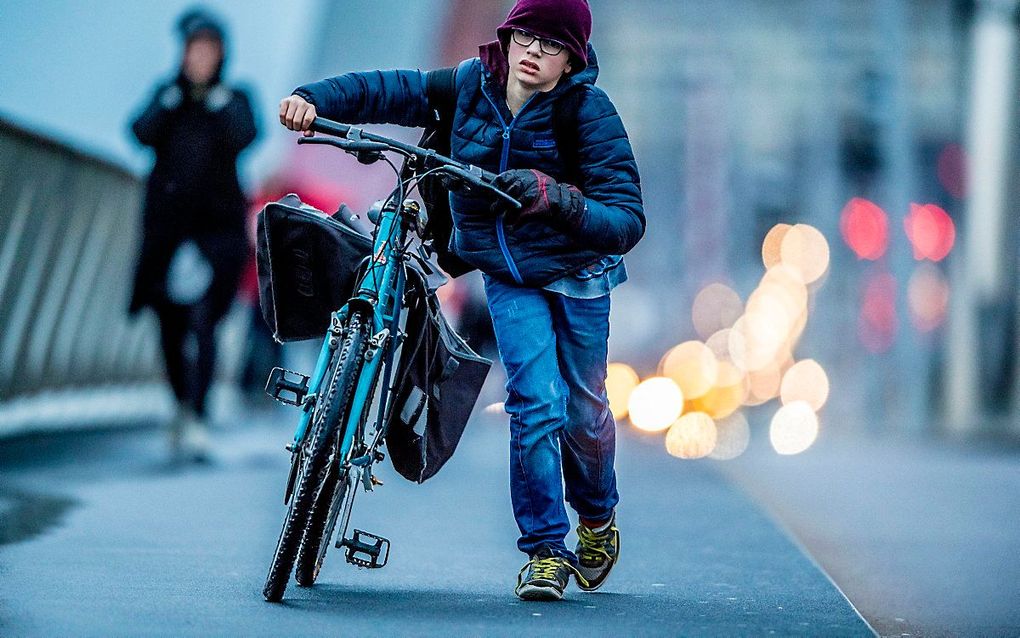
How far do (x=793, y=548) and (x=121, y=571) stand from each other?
2453mm

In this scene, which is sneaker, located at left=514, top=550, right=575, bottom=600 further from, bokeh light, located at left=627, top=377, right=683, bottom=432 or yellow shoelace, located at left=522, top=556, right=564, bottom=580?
bokeh light, located at left=627, top=377, right=683, bottom=432

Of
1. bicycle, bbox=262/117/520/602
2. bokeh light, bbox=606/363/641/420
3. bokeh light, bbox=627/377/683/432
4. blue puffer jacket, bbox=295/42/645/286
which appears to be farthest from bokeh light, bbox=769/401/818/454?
bicycle, bbox=262/117/520/602

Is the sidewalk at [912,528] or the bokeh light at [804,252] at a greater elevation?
the bokeh light at [804,252]

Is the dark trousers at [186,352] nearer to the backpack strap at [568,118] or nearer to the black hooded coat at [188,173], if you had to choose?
the black hooded coat at [188,173]

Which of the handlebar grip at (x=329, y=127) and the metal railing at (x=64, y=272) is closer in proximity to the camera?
the handlebar grip at (x=329, y=127)

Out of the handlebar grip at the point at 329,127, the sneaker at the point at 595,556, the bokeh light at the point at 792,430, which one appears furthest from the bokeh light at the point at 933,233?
the handlebar grip at the point at 329,127

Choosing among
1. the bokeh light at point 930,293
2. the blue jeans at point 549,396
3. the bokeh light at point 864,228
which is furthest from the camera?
the bokeh light at point 930,293

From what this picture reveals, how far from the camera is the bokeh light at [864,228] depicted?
5450 cm

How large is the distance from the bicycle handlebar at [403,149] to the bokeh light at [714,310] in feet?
248

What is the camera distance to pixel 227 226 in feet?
36.2

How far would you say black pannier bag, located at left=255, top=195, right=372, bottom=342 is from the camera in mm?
5809

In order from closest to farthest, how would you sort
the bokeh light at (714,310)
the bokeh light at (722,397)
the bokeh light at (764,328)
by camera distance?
the bokeh light at (722,397), the bokeh light at (764,328), the bokeh light at (714,310)

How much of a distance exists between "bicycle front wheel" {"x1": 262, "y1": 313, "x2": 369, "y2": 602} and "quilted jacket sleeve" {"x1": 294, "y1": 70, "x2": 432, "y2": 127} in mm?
679

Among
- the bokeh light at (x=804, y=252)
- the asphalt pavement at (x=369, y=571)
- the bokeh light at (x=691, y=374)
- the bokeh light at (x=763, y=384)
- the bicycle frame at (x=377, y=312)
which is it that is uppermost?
the bokeh light at (x=804, y=252)
